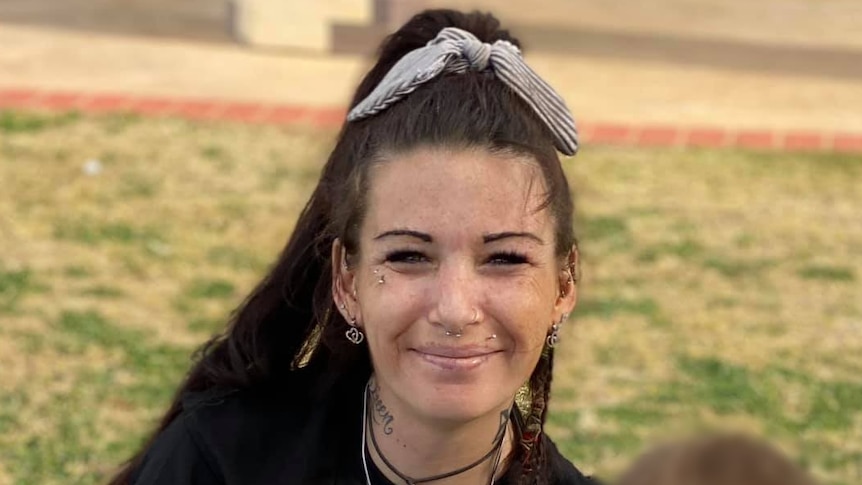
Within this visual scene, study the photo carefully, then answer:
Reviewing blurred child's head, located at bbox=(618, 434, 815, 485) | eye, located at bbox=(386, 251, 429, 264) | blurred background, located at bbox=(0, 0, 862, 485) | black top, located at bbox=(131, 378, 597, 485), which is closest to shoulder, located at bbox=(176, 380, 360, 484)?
black top, located at bbox=(131, 378, 597, 485)

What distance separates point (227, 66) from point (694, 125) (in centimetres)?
282

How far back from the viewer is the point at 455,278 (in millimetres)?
2145

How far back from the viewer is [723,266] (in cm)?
587

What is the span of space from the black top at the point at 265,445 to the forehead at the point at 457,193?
A: 0.35m

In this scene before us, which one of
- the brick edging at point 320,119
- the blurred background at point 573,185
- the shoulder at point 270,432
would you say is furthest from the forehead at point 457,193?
the brick edging at point 320,119

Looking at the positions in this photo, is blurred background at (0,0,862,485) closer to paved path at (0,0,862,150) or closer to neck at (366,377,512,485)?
paved path at (0,0,862,150)

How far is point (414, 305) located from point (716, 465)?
1127 millimetres

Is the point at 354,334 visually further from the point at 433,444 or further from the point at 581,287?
the point at 581,287

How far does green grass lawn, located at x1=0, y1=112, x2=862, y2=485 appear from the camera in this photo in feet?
15.0

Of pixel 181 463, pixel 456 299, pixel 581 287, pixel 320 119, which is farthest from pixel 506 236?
pixel 320 119

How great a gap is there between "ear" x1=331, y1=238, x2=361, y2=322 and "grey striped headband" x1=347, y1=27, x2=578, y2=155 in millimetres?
218

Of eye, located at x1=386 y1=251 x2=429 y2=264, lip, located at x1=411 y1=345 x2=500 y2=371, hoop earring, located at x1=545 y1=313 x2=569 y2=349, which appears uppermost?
eye, located at x1=386 y1=251 x2=429 y2=264

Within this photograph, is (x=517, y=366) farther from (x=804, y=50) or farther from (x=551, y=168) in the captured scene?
(x=804, y=50)

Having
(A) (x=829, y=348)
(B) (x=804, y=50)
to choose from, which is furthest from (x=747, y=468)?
(B) (x=804, y=50)
